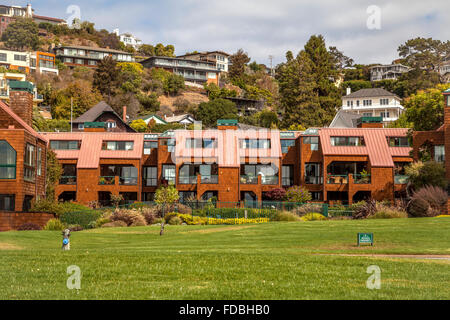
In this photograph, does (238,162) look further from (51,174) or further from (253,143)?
(51,174)

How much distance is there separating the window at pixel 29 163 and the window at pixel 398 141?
35644 millimetres

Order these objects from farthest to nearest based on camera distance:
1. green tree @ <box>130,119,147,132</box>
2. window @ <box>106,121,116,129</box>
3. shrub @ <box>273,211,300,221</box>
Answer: green tree @ <box>130,119,147,132</box> < window @ <box>106,121,116,129</box> < shrub @ <box>273,211,300,221</box>

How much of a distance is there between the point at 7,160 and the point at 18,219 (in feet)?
16.9

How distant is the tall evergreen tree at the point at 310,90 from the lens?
95000mm

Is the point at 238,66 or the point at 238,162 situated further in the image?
the point at 238,66

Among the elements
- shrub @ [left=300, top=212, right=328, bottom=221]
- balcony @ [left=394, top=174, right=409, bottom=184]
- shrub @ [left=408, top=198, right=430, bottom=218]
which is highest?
balcony @ [left=394, top=174, right=409, bottom=184]

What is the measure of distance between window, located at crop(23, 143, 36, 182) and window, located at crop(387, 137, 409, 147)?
A: 35644 mm

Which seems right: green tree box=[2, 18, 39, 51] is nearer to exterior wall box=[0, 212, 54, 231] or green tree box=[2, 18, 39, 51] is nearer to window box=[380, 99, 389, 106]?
window box=[380, 99, 389, 106]

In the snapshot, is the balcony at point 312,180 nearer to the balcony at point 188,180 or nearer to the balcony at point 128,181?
the balcony at point 188,180

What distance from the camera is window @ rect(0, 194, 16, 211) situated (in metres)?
41.5

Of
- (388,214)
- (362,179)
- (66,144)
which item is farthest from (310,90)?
(388,214)

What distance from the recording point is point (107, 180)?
61375mm

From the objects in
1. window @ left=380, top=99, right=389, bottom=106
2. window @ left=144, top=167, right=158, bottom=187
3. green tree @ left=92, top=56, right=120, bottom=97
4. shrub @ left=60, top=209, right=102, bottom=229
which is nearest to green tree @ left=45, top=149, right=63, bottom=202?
shrub @ left=60, top=209, right=102, bottom=229

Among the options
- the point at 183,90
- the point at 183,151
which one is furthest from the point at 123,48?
the point at 183,151
